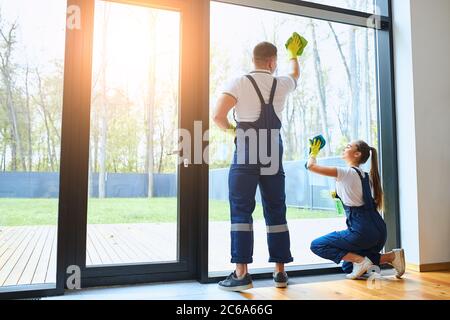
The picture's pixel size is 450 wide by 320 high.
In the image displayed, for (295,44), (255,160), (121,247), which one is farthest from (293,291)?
(295,44)

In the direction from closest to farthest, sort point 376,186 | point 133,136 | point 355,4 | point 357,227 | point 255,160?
point 255,160
point 133,136
point 357,227
point 376,186
point 355,4

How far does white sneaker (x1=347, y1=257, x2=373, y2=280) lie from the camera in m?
2.41

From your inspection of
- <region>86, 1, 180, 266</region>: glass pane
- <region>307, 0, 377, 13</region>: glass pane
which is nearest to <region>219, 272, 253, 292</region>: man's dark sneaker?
<region>86, 1, 180, 266</region>: glass pane

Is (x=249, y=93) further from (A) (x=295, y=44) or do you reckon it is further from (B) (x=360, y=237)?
(B) (x=360, y=237)

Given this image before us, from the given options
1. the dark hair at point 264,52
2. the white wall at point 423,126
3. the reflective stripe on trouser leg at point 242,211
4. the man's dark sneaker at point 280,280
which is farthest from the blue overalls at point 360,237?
the dark hair at point 264,52

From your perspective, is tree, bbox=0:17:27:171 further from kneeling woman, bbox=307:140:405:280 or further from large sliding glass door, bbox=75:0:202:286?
kneeling woman, bbox=307:140:405:280

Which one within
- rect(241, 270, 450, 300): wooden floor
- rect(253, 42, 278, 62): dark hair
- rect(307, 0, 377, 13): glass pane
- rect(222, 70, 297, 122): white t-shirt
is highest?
rect(307, 0, 377, 13): glass pane

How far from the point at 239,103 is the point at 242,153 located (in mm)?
283

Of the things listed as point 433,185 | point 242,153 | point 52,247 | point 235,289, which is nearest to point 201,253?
point 235,289

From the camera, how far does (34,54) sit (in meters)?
2.10

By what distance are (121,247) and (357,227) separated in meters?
1.46

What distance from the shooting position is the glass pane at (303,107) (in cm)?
245

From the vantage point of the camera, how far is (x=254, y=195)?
7.00 feet

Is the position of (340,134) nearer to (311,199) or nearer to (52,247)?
(311,199)
